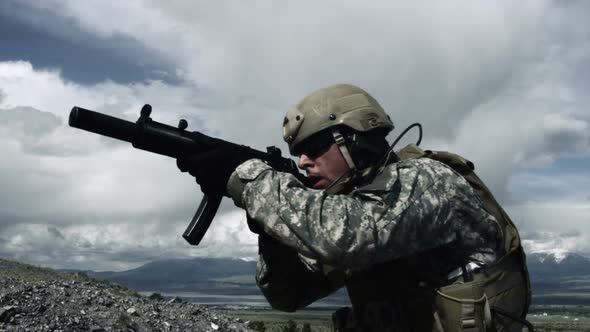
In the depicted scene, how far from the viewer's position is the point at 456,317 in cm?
461

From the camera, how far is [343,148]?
5043 millimetres

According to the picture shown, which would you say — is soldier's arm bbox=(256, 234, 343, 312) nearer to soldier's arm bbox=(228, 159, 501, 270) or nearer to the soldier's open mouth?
the soldier's open mouth

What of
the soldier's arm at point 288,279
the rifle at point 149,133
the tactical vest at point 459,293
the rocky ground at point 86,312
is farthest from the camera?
the rocky ground at point 86,312

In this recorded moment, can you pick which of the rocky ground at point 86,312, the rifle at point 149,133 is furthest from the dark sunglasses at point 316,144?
the rocky ground at point 86,312

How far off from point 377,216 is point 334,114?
114 cm

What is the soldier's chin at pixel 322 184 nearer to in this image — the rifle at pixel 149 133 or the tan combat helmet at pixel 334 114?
the tan combat helmet at pixel 334 114

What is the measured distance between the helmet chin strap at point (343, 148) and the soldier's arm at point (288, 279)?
1081 millimetres

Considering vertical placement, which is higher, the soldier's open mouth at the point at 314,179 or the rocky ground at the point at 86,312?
the soldier's open mouth at the point at 314,179

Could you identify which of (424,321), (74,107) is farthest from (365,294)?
(74,107)

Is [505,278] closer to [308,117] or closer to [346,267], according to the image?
[346,267]

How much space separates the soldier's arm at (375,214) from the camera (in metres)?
4.24

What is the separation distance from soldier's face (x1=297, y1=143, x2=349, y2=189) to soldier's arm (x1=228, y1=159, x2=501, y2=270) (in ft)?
1.81

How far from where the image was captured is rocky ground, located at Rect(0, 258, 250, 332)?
74.6ft

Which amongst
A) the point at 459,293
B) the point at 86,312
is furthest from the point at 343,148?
the point at 86,312
